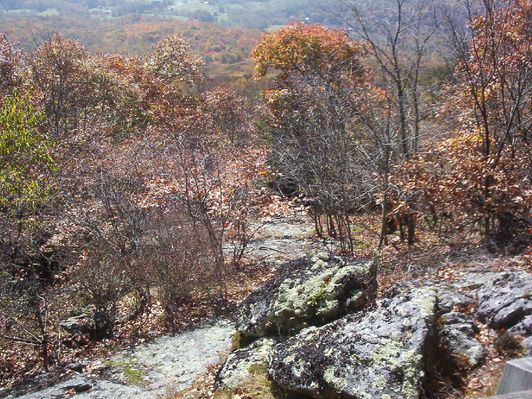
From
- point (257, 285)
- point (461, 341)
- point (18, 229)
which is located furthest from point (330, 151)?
point (18, 229)

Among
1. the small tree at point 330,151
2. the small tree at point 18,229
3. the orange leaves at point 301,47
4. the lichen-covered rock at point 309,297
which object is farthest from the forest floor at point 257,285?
the orange leaves at point 301,47

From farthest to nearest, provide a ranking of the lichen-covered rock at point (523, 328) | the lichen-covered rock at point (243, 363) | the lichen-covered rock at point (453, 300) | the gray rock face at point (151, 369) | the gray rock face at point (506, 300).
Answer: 1. the gray rock face at point (151, 369)
2. the lichen-covered rock at point (243, 363)
3. the lichen-covered rock at point (453, 300)
4. the gray rock face at point (506, 300)
5. the lichen-covered rock at point (523, 328)

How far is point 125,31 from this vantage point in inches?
3903

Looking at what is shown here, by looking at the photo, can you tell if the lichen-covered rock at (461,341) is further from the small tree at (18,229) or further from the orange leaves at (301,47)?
the orange leaves at (301,47)

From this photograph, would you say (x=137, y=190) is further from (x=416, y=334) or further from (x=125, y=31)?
(x=125, y=31)

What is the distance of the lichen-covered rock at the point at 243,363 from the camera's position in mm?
5586

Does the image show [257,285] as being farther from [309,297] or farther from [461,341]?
[461,341]

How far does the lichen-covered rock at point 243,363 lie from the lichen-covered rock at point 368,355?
61cm

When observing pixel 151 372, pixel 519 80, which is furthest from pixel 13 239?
pixel 519 80

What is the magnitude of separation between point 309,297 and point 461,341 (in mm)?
2065

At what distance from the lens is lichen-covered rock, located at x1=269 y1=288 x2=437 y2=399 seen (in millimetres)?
4121

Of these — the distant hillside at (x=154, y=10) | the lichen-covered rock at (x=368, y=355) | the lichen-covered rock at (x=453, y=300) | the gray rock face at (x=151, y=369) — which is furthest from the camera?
the distant hillside at (x=154, y=10)

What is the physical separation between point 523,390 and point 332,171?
28.1 ft

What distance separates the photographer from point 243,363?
5.85 metres
